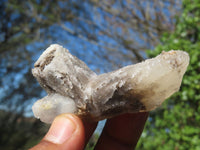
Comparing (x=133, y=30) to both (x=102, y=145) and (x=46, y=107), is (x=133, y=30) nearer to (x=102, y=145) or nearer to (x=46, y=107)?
(x=102, y=145)

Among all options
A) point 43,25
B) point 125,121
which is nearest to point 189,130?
point 125,121

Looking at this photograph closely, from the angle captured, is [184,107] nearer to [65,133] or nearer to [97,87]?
[97,87]

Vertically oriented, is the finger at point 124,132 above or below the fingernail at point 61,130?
below

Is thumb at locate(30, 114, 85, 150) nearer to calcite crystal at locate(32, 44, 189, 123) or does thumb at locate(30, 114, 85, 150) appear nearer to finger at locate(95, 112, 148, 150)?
calcite crystal at locate(32, 44, 189, 123)

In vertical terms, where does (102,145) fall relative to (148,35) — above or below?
above

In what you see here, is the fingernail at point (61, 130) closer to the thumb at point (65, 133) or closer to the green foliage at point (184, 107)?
the thumb at point (65, 133)

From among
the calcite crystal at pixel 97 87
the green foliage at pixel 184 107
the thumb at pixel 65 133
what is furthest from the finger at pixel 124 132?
the green foliage at pixel 184 107

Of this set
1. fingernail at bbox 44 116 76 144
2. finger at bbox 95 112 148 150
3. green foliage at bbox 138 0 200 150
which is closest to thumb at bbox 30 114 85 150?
fingernail at bbox 44 116 76 144
